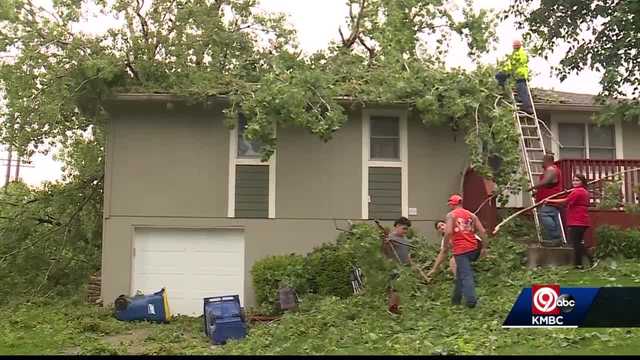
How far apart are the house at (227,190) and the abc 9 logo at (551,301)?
571 cm

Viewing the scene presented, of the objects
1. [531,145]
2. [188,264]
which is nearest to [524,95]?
[531,145]

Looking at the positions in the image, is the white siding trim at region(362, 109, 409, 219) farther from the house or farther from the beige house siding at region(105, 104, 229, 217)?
the beige house siding at region(105, 104, 229, 217)

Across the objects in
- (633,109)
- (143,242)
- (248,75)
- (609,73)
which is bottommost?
(143,242)

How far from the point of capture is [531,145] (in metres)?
13.1

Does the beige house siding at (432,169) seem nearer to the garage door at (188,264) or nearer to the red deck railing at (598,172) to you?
the red deck railing at (598,172)

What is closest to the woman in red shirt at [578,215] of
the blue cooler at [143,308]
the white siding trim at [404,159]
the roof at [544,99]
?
the roof at [544,99]

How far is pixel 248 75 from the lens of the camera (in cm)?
1373

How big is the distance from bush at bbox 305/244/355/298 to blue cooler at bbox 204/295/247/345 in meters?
2.07

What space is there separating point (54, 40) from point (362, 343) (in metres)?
9.55

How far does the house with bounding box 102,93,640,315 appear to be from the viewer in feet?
43.4

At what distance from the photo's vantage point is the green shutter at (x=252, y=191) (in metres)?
13.3

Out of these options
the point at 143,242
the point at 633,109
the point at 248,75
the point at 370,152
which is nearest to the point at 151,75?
the point at 248,75

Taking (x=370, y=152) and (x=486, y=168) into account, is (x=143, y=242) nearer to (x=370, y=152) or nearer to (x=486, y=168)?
(x=370, y=152)

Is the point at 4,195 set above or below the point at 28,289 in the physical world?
above
